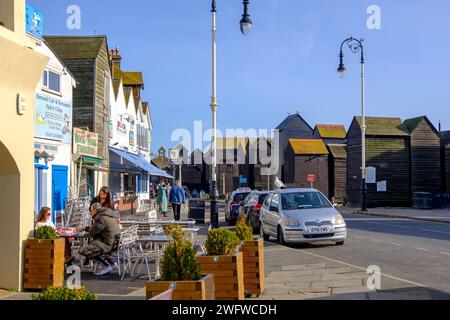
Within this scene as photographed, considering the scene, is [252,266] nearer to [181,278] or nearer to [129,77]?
[181,278]

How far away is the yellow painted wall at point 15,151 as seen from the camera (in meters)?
8.55

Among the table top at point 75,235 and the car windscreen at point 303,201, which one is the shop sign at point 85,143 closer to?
the car windscreen at point 303,201

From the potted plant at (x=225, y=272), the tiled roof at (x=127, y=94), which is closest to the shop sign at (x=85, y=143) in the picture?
the tiled roof at (x=127, y=94)

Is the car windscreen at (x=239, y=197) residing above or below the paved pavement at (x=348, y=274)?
above

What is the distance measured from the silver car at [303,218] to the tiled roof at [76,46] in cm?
1317

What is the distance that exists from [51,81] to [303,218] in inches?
445

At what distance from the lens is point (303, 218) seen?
14.8 m

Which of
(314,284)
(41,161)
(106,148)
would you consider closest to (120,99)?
(106,148)

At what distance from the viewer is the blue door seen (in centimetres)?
2054

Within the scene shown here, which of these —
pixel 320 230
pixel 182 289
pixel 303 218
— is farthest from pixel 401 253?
pixel 182 289

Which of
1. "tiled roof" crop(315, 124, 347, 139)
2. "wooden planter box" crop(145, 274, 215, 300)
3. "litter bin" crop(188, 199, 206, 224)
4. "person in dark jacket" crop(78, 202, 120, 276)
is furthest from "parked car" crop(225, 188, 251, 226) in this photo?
"tiled roof" crop(315, 124, 347, 139)

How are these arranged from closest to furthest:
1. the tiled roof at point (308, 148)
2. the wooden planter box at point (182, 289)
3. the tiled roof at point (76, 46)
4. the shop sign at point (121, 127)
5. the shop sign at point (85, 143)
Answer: the wooden planter box at point (182, 289)
the shop sign at point (85, 143)
the tiled roof at point (76, 46)
the shop sign at point (121, 127)
the tiled roof at point (308, 148)

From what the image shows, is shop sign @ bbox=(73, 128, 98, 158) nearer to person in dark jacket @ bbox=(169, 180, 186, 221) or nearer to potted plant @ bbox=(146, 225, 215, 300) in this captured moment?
person in dark jacket @ bbox=(169, 180, 186, 221)

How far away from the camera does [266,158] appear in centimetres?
7869
